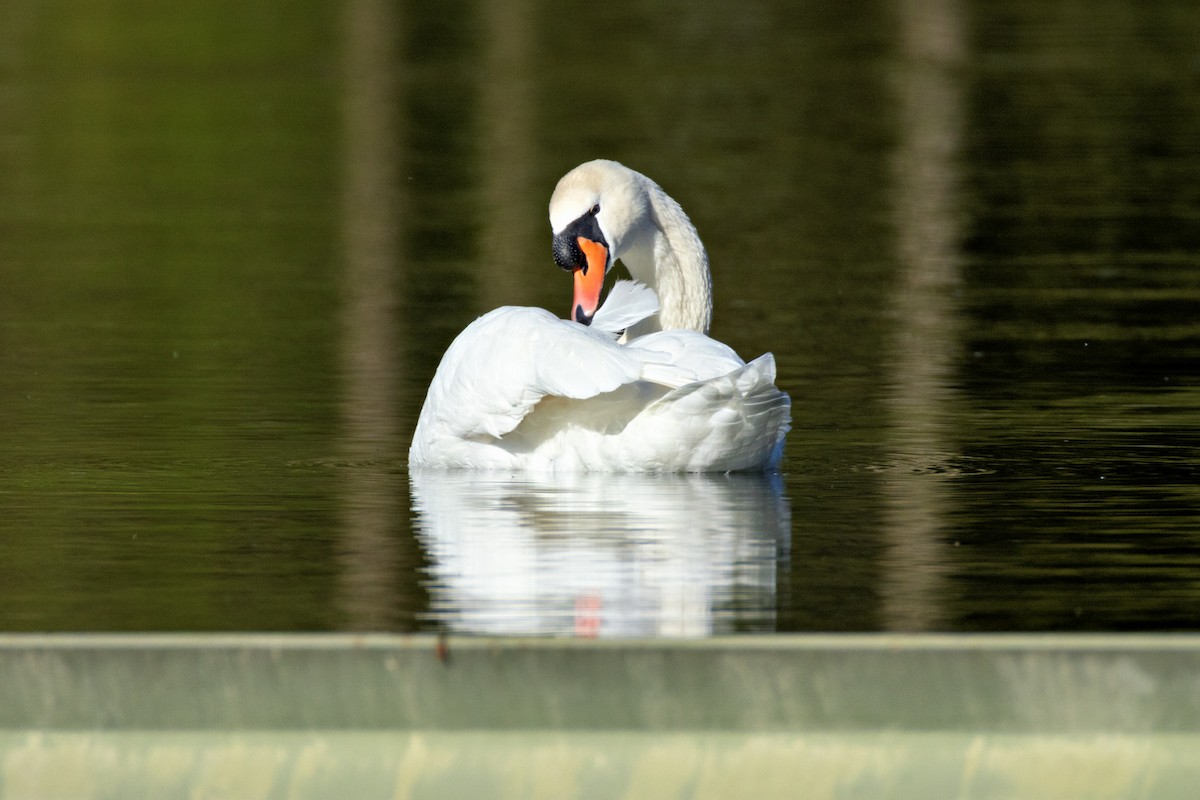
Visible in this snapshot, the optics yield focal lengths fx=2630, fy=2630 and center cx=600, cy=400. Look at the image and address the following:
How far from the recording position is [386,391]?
1112cm

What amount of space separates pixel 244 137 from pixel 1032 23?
64.2 ft

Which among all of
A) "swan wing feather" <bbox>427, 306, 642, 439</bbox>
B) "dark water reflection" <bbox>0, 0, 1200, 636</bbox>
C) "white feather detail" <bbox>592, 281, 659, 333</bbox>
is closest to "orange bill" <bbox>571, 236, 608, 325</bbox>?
"white feather detail" <bbox>592, 281, 659, 333</bbox>

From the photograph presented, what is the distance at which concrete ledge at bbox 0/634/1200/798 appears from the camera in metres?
5.64

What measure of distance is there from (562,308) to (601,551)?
259 inches

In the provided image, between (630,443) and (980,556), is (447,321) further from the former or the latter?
(980,556)

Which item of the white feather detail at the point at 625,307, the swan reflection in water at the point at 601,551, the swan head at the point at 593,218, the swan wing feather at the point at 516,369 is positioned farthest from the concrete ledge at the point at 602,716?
the swan head at the point at 593,218

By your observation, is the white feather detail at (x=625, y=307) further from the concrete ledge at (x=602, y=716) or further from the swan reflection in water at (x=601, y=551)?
the concrete ledge at (x=602, y=716)

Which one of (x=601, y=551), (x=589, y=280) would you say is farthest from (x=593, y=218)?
(x=601, y=551)

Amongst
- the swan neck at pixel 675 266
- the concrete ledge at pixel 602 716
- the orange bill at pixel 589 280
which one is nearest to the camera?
the concrete ledge at pixel 602 716

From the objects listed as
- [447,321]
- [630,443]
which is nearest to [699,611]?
[630,443]

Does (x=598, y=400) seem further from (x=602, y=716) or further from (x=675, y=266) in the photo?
(x=602, y=716)

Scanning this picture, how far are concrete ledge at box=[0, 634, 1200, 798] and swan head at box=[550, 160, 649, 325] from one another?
4.04 meters

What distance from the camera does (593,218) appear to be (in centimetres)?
994

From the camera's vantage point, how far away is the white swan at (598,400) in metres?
8.11
